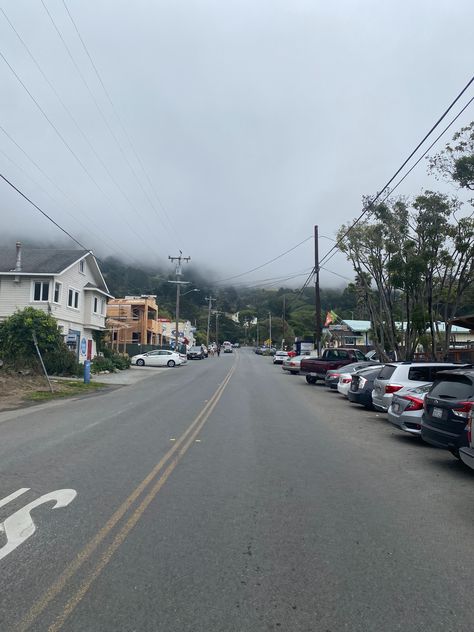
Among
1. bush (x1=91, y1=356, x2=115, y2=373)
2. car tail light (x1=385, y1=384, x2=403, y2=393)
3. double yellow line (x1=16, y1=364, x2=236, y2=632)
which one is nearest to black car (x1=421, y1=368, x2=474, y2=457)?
car tail light (x1=385, y1=384, x2=403, y2=393)

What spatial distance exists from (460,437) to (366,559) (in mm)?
3970

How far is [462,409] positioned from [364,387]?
345 inches

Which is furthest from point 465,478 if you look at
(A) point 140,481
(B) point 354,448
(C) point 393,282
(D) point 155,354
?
(D) point 155,354

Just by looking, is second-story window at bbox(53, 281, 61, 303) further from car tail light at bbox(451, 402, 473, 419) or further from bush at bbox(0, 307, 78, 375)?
car tail light at bbox(451, 402, 473, 419)

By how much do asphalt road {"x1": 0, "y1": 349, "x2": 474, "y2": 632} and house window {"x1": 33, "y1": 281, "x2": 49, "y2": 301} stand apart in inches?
940

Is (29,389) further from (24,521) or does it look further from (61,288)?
(24,521)

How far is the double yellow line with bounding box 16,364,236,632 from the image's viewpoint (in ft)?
12.2

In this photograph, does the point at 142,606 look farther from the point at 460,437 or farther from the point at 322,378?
the point at 322,378

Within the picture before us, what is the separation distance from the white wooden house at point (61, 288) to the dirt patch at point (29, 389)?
6.22 metres

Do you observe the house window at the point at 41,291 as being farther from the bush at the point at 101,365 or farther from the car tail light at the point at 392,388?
the car tail light at the point at 392,388

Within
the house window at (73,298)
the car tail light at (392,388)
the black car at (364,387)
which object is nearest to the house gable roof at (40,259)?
the house window at (73,298)

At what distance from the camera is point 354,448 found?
10211 mm

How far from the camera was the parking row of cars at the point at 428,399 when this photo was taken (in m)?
8.12

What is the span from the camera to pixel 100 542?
16.4 ft
